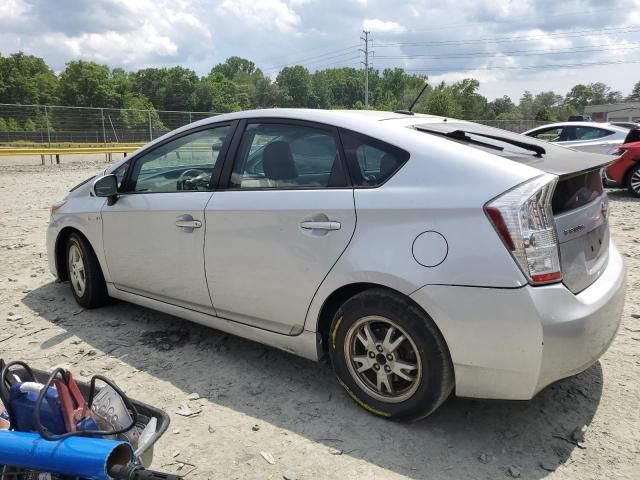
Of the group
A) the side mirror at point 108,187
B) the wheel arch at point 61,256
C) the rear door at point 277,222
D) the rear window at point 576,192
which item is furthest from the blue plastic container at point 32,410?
the wheel arch at point 61,256

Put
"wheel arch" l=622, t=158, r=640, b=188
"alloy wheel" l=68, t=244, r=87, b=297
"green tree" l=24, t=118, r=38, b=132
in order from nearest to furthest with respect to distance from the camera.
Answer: "alloy wheel" l=68, t=244, r=87, b=297
"wheel arch" l=622, t=158, r=640, b=188
"green tree" l=24, t=118, r=38, b=132

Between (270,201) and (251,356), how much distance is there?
1196 millimetres

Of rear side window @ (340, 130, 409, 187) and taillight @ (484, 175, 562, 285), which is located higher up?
rear side window @ (340, 130, 409, 187)

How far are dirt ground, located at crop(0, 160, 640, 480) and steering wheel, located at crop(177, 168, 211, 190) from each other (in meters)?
1.16

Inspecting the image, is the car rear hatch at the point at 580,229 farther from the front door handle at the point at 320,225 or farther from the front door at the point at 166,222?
the front door at the point at 166,222

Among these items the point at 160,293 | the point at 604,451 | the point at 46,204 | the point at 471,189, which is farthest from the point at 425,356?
the point at 46,204

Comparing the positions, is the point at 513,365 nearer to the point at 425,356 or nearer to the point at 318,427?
the point at 425,356

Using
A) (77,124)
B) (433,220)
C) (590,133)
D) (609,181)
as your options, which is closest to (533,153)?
(433,220)

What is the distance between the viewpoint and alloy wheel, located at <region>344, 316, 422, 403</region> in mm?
2648

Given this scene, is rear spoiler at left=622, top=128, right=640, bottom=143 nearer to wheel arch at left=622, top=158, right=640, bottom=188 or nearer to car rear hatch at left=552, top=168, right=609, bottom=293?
wheel arch at left=622, top=158, right=640, bottom=188

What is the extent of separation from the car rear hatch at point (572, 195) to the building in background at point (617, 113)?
77682 millimetres

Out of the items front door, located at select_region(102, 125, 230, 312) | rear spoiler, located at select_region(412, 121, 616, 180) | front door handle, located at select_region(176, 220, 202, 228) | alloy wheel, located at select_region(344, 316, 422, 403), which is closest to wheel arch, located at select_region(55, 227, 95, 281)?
front door, located at select_region(102, 125, 230, 312)

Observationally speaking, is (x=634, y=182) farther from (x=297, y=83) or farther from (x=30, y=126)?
(x=297, y=83)

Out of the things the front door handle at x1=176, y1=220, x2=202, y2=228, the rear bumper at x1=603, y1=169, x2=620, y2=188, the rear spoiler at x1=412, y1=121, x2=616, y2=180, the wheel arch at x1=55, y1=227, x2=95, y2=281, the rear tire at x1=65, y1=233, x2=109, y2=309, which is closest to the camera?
the rear spoiler at x1=412, y1=121, x2=616, y2=180
